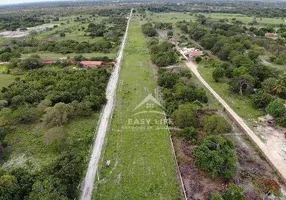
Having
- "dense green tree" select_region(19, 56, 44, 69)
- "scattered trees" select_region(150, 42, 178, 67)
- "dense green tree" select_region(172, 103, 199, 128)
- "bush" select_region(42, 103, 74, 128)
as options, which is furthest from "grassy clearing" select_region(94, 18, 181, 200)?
"dense green tree" select_region(19, 56, 44, 69)

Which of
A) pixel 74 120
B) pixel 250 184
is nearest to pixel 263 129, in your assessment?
pixel 250 184

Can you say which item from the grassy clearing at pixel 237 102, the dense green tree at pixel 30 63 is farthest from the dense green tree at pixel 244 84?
the dense green tree at pixel 30 63

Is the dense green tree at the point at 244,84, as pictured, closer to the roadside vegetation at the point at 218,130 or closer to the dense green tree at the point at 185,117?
the roadside vegetation at the point at 218,130

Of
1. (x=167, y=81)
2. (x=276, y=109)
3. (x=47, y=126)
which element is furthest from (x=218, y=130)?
(x=47, y=126)

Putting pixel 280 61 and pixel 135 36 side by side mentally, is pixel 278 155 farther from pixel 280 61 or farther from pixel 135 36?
pixel 135 36

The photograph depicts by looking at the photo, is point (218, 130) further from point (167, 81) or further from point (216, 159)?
point (167, 81)

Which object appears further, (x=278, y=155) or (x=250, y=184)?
(x=278, y=155)
